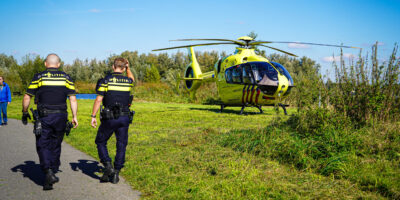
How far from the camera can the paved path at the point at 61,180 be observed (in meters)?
4.12

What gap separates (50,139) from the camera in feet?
15.1

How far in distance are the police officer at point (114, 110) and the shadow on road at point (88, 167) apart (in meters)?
0.58

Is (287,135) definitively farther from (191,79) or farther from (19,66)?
(19,66)

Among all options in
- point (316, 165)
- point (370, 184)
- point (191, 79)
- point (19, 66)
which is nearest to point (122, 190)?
point (316, 165)

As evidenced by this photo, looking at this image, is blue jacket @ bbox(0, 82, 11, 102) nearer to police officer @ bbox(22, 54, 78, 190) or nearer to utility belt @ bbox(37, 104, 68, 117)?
police officer @ bbox(22, 54, 78, 190)

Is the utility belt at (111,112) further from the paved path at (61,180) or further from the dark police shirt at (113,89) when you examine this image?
the paved path at (61,180)

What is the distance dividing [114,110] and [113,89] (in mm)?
326

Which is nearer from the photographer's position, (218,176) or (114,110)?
(114,110)

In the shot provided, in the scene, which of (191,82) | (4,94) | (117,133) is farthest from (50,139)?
(191,82)

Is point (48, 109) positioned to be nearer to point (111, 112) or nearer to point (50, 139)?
point (50, 139)

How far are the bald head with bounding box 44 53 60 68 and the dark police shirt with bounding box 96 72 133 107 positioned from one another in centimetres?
74

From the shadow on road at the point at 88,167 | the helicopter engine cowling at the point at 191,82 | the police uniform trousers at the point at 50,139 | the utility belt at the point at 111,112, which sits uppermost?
the helicopter engine cowling at the point at 191,82

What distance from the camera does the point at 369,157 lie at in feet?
16.3

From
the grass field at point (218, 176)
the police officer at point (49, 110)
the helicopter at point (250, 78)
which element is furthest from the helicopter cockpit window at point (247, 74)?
the police officer at point (49, 110)
